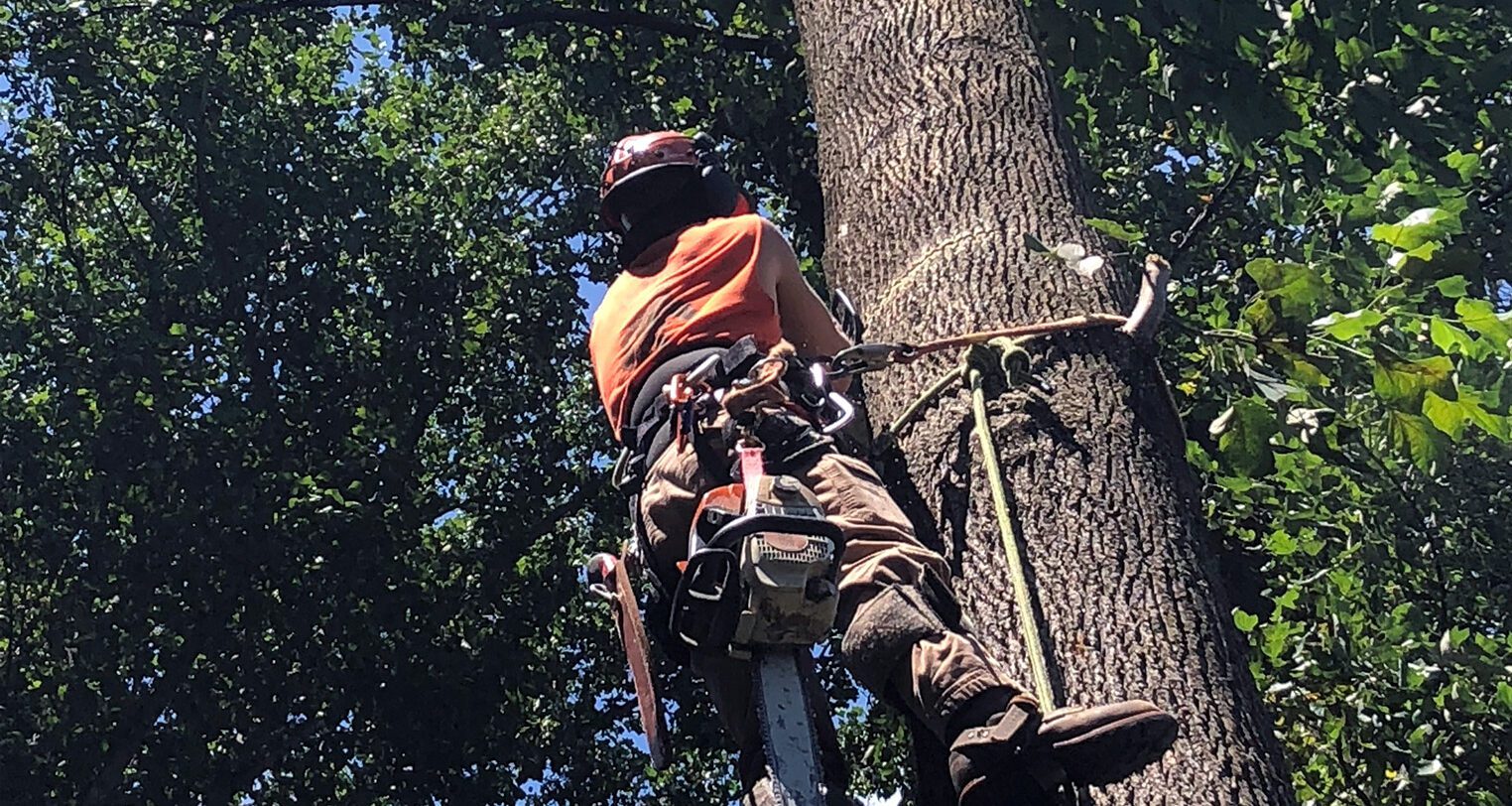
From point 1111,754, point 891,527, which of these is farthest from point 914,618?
point 1111,754

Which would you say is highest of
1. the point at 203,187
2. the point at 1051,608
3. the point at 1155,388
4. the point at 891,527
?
the point at 203,187

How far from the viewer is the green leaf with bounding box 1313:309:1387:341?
306 cm

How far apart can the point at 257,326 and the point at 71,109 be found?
1.71 meters

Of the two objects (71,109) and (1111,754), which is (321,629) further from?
(1111,754)

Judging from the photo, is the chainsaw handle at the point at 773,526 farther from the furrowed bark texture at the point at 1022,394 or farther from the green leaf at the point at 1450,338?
the green leaf at the point at 1450,338

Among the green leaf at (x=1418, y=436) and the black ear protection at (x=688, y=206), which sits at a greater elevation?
the black ear protection at (x=688, y=206)

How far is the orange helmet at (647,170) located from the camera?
3803mm

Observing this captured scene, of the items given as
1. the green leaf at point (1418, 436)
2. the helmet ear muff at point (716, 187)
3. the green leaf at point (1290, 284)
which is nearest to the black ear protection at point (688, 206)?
the helmet ear muff at point (716, 187)

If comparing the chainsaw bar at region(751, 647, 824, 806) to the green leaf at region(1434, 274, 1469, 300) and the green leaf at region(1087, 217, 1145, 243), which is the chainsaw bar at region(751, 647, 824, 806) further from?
the green leaf at region(1434, 274, 1469, 300)

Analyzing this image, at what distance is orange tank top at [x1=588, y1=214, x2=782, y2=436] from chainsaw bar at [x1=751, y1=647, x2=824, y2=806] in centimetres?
84

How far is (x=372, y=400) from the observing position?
10172 millimetres

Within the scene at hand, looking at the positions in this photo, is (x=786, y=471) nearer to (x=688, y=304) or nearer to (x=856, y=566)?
(x=856, y=566)

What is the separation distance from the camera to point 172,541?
9.07 metres

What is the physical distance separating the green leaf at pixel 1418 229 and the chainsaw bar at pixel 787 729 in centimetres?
147
